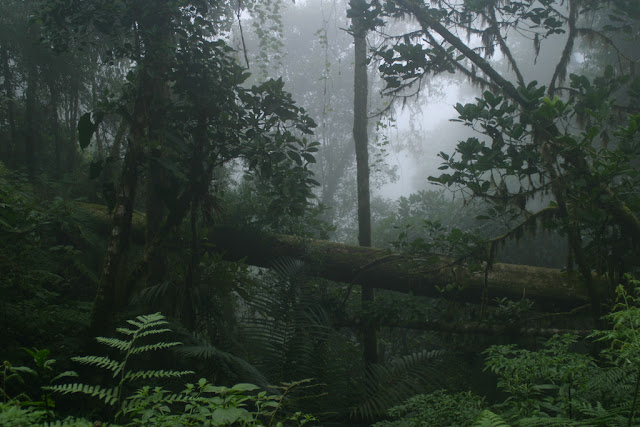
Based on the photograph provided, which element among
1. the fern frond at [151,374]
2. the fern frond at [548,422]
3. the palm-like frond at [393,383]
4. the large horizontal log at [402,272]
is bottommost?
the palm-like frond at [393,383]

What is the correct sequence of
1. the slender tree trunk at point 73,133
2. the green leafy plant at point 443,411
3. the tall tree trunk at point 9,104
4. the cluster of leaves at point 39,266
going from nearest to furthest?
the green leafy plant at point 443,411
the cluster of leaves at point 39,266
the tall tree trunk at point 9,104
the slender tree trunk at point 73,133

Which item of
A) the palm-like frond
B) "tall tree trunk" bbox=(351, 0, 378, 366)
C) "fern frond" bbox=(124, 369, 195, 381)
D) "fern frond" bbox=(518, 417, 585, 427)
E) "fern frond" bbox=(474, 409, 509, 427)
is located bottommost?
the palm-like frond

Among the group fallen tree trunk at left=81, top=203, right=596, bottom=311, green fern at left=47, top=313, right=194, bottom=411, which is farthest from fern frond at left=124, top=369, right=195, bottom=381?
fallen tree trunk at left=81, top=203, right=596, bottom=311

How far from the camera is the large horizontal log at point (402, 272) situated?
4.85 m

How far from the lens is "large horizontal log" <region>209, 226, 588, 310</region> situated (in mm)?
4848

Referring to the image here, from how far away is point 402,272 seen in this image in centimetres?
531

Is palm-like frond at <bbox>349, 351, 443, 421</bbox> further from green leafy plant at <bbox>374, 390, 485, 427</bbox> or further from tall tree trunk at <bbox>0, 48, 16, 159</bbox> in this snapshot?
tall tree trunk at <bbox>0, 48, 16, 159</bbox>

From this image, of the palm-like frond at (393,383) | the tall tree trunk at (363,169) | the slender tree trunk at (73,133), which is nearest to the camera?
the palm-like frond at (393,383)

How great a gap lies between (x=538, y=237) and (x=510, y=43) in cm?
1872

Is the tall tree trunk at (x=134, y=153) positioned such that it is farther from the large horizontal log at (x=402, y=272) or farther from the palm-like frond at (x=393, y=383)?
the palm-like frond at (x=393, y=383)

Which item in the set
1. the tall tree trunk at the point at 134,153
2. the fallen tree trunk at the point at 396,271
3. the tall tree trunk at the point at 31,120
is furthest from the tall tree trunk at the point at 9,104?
the tall tree trunk at the point at 134,153

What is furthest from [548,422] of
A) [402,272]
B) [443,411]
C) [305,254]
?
[305,254]

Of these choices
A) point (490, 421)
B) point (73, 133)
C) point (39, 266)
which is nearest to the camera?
point (490, 421)

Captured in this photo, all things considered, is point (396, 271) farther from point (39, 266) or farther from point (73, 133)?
point (73, 133)
